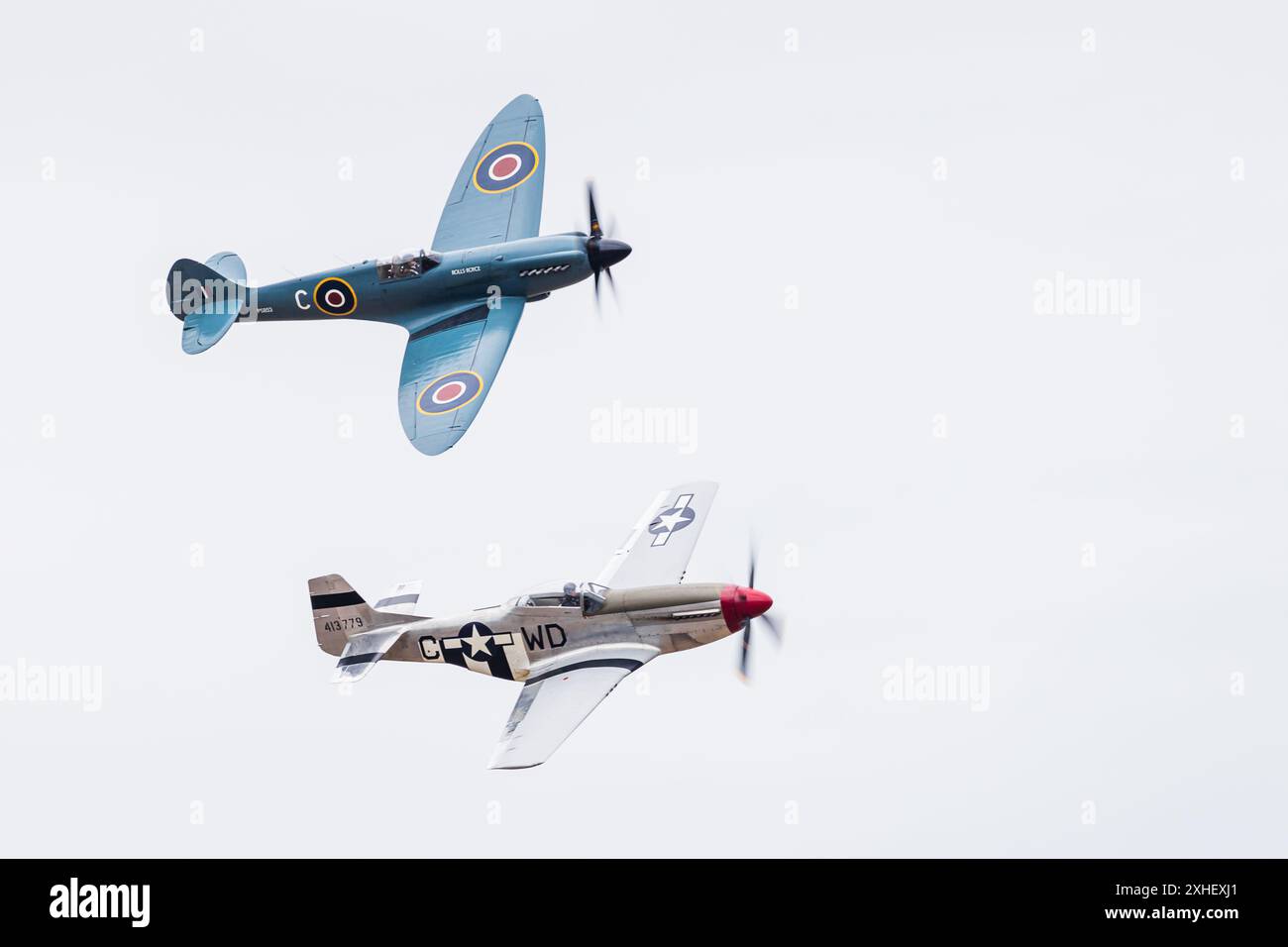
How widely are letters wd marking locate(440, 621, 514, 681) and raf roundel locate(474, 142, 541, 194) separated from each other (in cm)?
1011

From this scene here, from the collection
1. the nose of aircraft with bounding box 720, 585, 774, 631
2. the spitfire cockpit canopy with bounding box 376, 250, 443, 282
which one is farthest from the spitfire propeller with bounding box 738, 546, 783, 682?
the spitfire cockpit canopy with bounding box 376, 250, 443, 282

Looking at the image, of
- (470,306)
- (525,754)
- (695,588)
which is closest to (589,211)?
(470,306)

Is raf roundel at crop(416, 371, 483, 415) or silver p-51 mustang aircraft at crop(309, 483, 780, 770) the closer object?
silver p-51 mustang aircraft at crop(309, 483, 780, 770)

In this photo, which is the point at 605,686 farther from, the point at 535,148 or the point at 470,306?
the point at 535,148

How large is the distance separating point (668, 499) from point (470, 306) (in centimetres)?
508

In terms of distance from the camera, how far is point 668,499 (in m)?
39.7

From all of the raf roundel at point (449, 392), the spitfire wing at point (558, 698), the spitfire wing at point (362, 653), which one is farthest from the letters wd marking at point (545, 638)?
the raf roundel at point (449, 392)

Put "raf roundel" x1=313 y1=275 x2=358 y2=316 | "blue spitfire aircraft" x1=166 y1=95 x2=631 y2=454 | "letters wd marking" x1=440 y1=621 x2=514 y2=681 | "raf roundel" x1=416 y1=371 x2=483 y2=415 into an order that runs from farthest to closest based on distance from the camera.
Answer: "raf roundel" x1=313 y1=275 x2=358 y2=316 → "blue spitfire aircraft" x1=166 y1=95 x2=631 y2=454 → "raf roundel" x1=416 y1=371 x2=483 y2=415 → "letters wd marking" x1=440 y1=621 x2=514 y2=681

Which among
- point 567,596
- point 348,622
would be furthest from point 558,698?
point 348,622

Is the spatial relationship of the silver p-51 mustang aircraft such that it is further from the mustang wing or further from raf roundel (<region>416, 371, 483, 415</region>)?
raf roundel (<region>416, 371, 483, 415</region>)

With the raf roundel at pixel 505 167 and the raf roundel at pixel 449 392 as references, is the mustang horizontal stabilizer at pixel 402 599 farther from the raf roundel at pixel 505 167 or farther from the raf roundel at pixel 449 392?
the raf roundel at pixel 505 167

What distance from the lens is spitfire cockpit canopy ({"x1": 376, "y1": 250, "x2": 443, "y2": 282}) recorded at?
1645 inches

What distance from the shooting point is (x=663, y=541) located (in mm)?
38688

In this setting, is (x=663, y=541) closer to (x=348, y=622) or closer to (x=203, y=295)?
(x=348, y=622)
